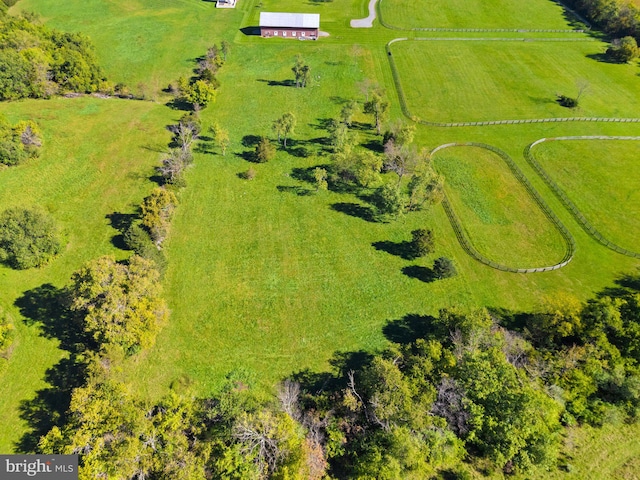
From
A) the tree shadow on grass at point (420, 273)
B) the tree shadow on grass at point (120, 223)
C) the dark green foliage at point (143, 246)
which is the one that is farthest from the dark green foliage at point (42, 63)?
the tree shadow on grass at point (420, 273)

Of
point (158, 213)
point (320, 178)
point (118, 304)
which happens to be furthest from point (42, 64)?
point (118, 304)

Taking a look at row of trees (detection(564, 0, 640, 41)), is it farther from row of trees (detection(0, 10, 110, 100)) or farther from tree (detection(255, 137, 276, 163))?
row of trees (detection(0, 10, 110, 100))

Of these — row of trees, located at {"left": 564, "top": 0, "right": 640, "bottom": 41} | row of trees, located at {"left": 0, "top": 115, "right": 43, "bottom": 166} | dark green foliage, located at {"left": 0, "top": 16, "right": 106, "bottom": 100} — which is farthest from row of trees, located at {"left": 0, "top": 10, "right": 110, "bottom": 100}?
row of trees, located at {"left": 564, "top": 0, "right": 640, "bottom": 41}

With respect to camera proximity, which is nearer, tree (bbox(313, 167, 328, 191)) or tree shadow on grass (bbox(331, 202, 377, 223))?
tree shadow on grass (bbox(331, 202, 377, 223))

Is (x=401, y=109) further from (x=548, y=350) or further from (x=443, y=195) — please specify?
(x=548, y=350)

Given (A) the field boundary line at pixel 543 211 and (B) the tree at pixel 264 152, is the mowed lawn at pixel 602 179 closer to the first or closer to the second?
(A) the field boundary line at pixel 543 211

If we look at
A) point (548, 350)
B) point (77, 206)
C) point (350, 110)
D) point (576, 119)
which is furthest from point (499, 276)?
point (77, 206)

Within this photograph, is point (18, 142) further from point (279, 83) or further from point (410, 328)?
point (410, 328)
